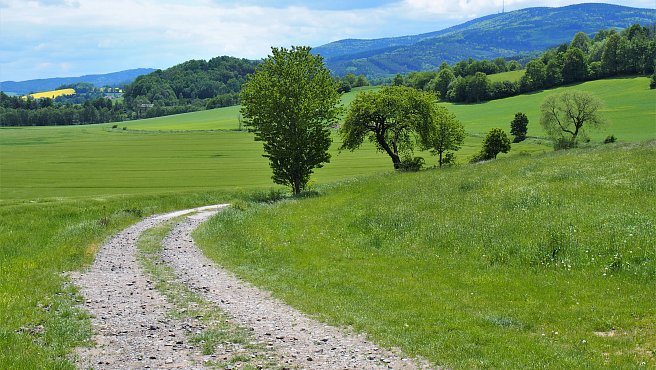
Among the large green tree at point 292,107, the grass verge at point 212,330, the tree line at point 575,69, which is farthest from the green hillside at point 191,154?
the grass verge at point 212,330

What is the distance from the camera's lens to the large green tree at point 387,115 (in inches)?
2397

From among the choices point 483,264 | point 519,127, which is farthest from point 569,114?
point 483,264

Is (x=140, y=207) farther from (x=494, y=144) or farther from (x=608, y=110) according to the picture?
(x=608, y=110)

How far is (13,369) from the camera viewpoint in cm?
1054

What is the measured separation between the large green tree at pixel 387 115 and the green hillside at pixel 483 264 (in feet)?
85.6

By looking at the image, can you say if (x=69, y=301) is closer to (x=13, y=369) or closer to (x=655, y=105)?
(x=13, y=369)

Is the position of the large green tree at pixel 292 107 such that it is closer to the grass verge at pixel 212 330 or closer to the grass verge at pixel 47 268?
the grass verge at pixel 47 268

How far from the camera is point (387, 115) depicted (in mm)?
61281

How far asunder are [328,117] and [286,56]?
6995 mm

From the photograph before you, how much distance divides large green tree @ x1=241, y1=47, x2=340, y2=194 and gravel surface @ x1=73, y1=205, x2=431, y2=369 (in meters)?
28.1

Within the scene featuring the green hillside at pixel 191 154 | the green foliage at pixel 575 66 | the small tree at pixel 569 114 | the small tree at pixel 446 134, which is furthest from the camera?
the green foliage at pixel 575 66

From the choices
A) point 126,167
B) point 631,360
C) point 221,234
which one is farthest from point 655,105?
point 631,360

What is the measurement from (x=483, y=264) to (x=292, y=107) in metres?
32.5

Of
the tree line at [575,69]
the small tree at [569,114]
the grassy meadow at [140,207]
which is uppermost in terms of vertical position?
the tree line at [575,69]
